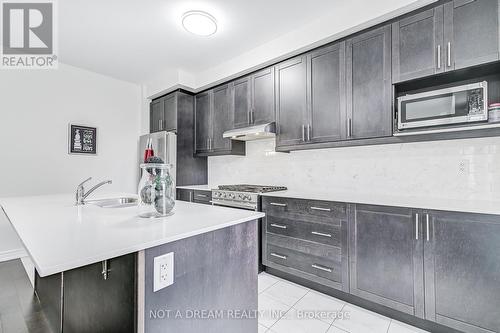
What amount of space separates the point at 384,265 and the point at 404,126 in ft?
3.76

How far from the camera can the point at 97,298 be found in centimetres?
107

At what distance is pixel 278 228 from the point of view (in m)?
2.51

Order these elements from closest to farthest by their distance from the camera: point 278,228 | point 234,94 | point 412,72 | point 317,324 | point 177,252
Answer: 1. point 177,252
2. point 317,324
3. point 412,72
4. point 278,228
5. point 234,94

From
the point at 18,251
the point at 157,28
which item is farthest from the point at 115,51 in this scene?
the point at 18,251

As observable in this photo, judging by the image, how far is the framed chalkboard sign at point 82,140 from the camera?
357 centimetres

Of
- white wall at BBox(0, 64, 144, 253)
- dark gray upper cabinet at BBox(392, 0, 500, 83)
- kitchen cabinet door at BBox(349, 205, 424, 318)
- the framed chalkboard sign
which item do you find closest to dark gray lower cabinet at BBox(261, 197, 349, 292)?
kitchen cabinet door at BBox(349, 205, 424, 318)

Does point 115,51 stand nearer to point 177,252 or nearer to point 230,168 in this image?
point 230,168

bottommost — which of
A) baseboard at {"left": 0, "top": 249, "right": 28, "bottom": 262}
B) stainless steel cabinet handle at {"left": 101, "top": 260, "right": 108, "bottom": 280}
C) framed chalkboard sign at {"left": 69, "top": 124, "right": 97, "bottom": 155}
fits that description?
baseboard at {"left": 0, "top": 249, "right": 28, "bottom": 262}

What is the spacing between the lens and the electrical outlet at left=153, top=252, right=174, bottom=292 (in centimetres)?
90

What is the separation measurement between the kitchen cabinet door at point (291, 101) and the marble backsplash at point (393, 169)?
343mm

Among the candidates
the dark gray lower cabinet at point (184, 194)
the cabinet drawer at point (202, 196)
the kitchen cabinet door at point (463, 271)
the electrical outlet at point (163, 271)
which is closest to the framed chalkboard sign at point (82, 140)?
the dark gray lower cabinet at point (184, 194)

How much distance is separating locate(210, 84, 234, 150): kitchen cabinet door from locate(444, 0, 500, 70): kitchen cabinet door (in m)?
2.40

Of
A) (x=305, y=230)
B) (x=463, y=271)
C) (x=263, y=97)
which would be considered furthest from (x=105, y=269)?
(x=263, y=97)

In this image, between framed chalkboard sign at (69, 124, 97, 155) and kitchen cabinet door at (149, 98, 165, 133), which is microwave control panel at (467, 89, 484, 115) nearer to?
kitchen cabinet door at (149, 98, 165, 133)
